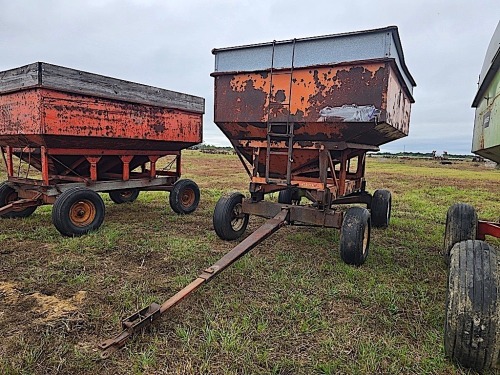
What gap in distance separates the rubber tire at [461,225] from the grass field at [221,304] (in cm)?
42

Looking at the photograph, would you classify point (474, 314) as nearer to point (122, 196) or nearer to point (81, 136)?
point (81, 136)

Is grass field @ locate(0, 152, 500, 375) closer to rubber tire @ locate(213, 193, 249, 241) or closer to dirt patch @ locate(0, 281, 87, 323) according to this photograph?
dirt patch @ locate(0, 281, 87, 323)

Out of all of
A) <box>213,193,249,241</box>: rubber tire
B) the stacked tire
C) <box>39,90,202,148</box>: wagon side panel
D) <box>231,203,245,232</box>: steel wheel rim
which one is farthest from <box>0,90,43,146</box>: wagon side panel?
the stacked tire

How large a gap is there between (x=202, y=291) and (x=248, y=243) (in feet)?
2.32

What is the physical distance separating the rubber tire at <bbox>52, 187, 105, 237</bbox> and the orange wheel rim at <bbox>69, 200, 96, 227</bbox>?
6cm

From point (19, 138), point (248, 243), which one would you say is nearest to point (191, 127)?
point (19, 138)

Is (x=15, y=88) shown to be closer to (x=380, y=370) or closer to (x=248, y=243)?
(x=248, y=243)

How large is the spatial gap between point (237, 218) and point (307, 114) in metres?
1.80

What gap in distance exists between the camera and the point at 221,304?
3035mm

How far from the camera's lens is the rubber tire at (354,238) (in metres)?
3.99

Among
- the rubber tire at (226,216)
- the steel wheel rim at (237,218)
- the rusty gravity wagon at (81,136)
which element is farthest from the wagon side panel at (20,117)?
the steel wheel rim at (237,218)

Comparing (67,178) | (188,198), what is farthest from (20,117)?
(188,198)

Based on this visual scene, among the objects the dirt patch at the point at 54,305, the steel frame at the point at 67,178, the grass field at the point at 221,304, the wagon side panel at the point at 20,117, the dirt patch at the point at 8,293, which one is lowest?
the dirt patch at the point at 8,293

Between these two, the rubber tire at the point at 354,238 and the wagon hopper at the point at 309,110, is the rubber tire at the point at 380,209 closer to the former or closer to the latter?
the wagon hopper at the point at 309,110
